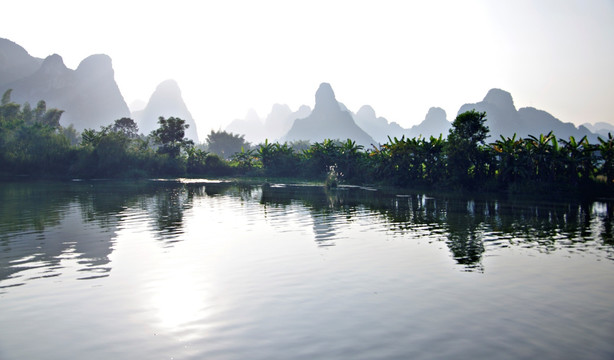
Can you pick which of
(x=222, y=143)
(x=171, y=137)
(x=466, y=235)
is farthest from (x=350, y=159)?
(x=222, y=143)

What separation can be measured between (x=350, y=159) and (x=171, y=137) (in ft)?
123

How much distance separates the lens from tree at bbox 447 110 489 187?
1902 inches

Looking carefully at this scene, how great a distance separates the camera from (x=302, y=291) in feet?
33.3

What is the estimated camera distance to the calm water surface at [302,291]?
23.6 ft

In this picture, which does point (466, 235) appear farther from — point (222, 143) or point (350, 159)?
point (222, 143)

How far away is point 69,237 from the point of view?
16.4 metres

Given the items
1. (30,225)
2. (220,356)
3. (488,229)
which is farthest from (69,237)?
(488,229)

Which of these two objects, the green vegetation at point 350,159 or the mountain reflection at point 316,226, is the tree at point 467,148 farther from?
the mountain reflection at point 316,226

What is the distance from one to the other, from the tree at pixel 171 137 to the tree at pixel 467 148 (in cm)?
5274

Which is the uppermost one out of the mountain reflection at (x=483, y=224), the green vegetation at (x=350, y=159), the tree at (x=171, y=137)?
the tree at (x=171, y=137)

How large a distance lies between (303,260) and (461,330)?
20.2 ft

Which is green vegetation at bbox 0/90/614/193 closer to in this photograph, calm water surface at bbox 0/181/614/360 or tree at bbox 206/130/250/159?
calm water surface at bbox 0/181/614/360

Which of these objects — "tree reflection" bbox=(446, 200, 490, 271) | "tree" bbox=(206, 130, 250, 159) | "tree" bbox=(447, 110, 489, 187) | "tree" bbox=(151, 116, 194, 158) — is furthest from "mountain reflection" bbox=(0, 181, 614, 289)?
"tree" bbox=(206, 130, 250, 159)

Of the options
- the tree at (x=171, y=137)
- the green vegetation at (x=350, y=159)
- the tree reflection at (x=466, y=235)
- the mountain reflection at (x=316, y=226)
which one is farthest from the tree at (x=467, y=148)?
the tree at (x=171, y=137)
